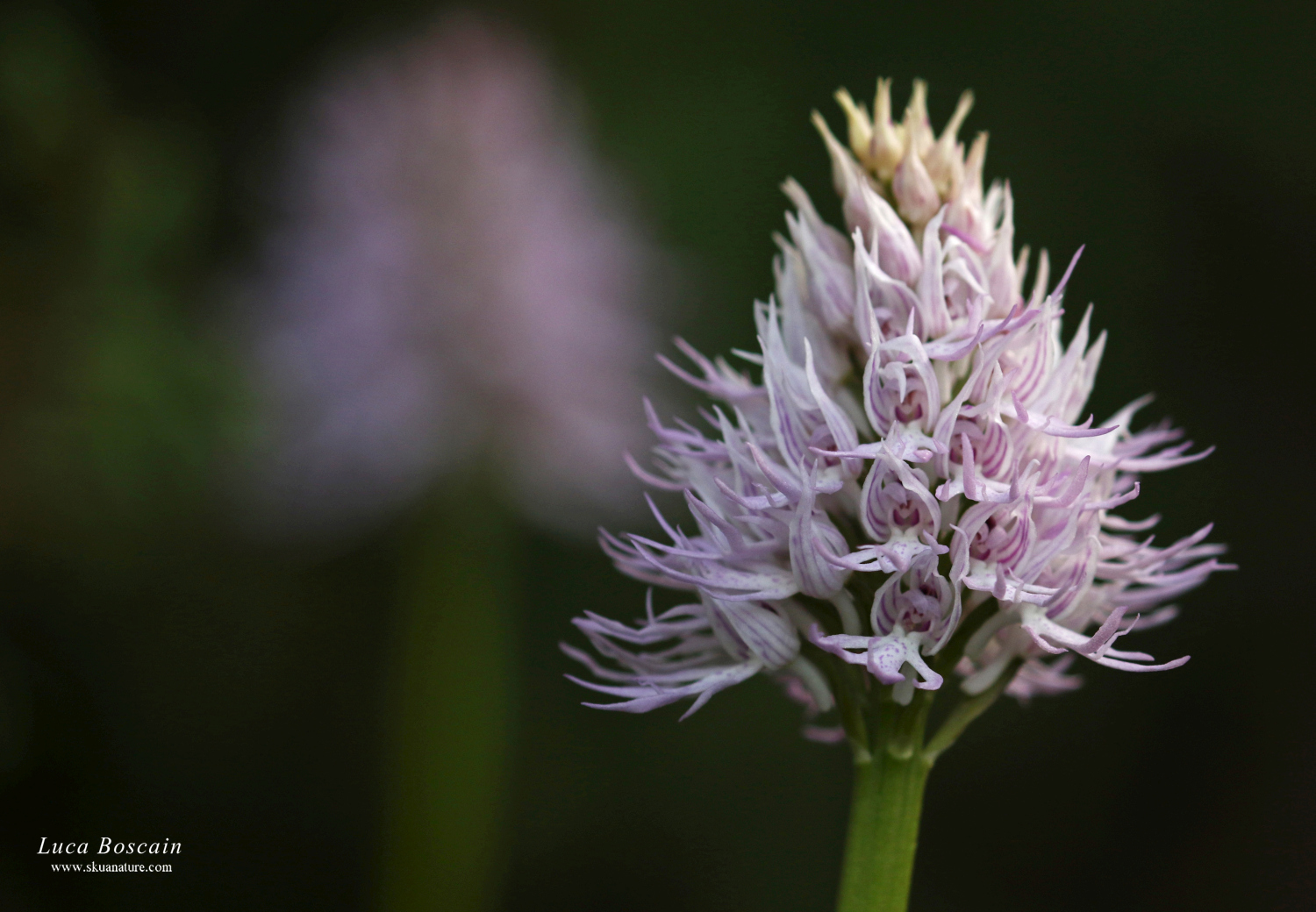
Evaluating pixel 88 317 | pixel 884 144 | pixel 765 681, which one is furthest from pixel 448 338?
pixel 884 144

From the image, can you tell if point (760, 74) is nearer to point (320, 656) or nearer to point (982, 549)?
point (320, 656)

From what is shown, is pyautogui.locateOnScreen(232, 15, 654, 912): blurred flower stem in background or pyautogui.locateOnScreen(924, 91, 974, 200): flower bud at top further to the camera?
pyautogui.locateOnScreen(232, 15, 654, 912): blurred flower stem in background

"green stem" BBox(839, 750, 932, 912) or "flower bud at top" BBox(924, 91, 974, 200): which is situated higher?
"flower bud at top" BBox(924, 91, 974, 200)

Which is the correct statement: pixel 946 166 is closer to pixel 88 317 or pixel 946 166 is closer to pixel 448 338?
pixel 88 317

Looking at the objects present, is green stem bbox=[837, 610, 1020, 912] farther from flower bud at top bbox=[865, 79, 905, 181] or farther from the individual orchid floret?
flower bud at top bbox=[865, 79, 905, 181]

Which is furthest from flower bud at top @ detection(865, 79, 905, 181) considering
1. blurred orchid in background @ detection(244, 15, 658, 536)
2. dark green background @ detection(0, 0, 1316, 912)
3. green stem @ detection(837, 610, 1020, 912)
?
dark green background @ detection(0, 0, 1316, 912)

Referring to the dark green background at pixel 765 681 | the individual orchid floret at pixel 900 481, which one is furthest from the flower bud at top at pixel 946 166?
the dark green background at pixel 765 681

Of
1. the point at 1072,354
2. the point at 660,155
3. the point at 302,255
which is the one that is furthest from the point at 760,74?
the point at 1072,354
